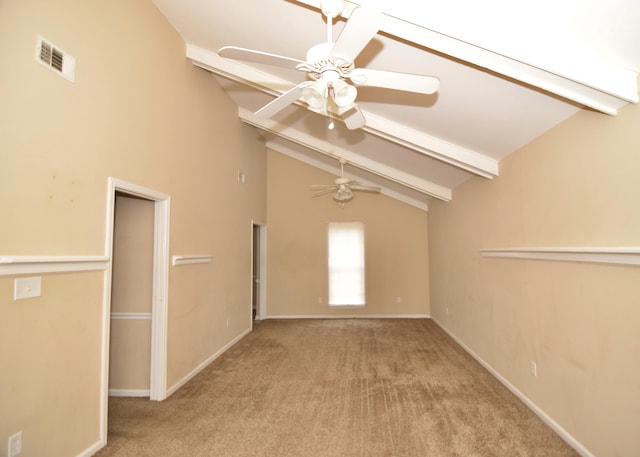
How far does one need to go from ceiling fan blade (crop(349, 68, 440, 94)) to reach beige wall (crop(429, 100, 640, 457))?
1126mm

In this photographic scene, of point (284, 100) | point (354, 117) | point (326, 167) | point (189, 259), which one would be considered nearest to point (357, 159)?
point (326, 167)

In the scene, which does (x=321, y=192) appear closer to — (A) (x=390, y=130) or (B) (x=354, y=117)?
(A) (x=390, y=130)

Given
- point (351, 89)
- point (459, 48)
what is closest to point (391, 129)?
point (459, 48)

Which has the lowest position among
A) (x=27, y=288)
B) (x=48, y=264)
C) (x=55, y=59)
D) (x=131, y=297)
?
(x=131, y=297)

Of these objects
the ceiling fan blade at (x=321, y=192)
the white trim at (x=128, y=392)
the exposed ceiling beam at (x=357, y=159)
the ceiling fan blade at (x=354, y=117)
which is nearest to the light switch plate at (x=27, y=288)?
the white trim at (x=128, y=392)

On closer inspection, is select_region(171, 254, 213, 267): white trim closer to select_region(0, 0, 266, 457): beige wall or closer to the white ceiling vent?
select_region(0, 0, 266, 457): beige wall

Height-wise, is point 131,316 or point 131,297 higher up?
point 131,297

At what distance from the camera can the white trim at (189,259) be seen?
3814mm

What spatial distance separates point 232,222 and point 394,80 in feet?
13.3

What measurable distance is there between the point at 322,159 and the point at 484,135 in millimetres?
4311

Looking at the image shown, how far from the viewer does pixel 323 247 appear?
796cm

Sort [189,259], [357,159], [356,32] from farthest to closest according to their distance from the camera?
[357,159]
[189,259]
[356,32]

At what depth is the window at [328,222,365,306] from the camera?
7957 mm

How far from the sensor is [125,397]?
359 cm
